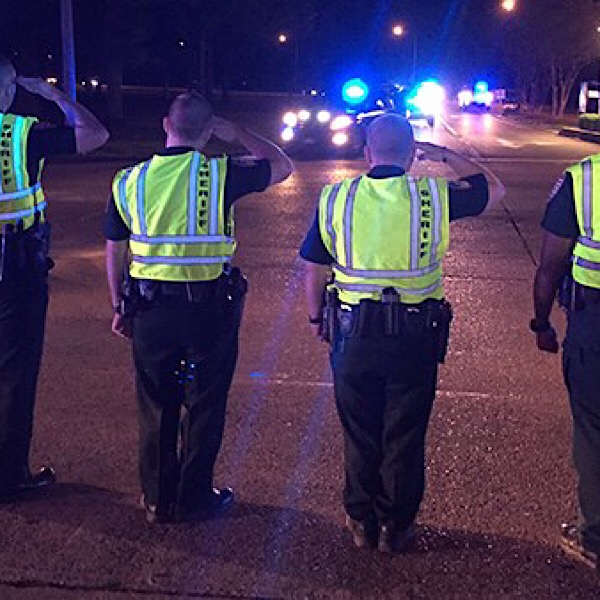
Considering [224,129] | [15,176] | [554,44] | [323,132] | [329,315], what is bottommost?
[323,132]

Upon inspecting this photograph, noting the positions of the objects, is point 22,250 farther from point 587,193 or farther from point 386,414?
point 587,193

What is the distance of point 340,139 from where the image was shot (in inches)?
1121

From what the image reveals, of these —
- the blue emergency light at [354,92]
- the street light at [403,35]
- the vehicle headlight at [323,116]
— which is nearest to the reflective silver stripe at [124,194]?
the blue emergency light at [354,92]

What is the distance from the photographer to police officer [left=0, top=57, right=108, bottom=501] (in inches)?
179

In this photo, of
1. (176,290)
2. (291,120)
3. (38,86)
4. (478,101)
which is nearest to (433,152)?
(176,290)

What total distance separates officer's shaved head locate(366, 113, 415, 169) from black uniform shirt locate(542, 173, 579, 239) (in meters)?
0.60

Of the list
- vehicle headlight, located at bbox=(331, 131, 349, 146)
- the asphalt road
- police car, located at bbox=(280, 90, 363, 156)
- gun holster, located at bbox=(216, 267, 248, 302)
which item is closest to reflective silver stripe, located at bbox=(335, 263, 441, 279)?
gun holster, located at bbox=(216, 267, 248, 302)

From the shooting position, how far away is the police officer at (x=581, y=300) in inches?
158

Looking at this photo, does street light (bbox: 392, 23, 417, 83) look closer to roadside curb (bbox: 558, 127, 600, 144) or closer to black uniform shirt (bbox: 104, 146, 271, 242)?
roadside curb (bbox: 558, 127, 600, 144)

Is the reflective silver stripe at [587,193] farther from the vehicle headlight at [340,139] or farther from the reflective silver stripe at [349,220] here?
the vehicle headlight at [340,139]

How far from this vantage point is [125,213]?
4.36m

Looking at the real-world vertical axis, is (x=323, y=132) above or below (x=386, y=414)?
below

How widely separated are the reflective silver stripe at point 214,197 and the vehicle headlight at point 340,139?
80.1 feet

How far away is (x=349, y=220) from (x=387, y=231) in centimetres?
16
